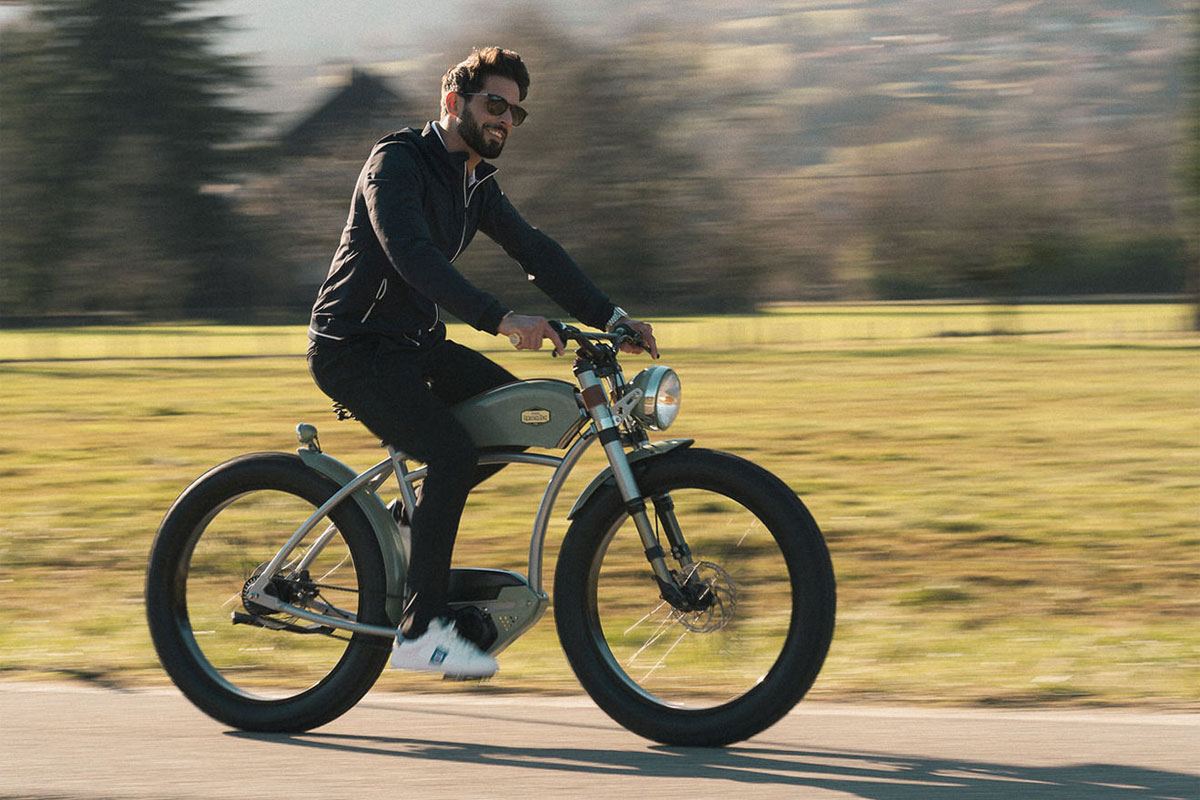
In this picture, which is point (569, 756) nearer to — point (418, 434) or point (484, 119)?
point (418, 434)

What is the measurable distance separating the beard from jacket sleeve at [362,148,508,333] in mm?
164

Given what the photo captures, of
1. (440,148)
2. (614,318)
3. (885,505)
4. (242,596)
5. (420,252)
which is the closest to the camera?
(420,252)

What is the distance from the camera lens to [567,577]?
14.2 ft

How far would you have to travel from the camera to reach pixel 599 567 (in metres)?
4.36

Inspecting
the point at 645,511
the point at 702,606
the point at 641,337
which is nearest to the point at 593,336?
the point at 641,337

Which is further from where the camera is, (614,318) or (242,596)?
(242,596)

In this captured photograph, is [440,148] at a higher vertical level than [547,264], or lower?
higher

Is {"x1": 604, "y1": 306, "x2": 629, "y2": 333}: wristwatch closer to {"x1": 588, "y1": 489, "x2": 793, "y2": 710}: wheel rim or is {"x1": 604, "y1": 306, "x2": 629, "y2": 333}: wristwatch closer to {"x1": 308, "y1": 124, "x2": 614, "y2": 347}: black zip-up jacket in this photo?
{"x1": 308, "y1": 124, "x2": 614, "y2": 347}: black zip-up jacket

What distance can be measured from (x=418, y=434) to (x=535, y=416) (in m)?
0.31

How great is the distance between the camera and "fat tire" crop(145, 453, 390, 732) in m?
4.49

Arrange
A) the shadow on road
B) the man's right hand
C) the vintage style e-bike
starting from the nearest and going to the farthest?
the shadow on road → the man's right hand → the vintage style e-bike

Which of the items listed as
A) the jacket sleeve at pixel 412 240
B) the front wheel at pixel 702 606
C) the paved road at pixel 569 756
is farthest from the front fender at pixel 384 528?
the jacket sleeve at pixel 412 240

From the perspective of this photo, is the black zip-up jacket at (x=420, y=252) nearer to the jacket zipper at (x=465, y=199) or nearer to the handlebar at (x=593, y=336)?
the jacket zipper at (x=465, y=199)

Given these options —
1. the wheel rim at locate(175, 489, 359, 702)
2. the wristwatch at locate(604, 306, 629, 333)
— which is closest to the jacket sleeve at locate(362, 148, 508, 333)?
the wristwatch at locate(604, 306, 629, 333)
